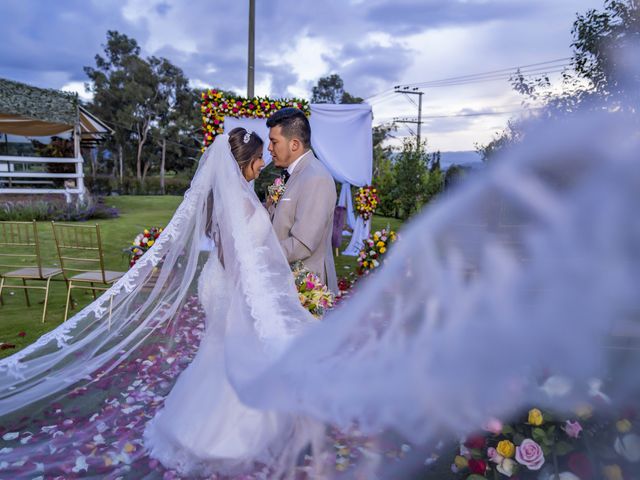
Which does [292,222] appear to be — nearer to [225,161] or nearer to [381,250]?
[225,161]

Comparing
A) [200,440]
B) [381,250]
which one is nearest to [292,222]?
[200,440]

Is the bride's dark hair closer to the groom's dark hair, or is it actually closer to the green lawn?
the groom's dark hair

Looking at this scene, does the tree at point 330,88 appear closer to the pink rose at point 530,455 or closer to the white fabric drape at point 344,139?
the white fabric drape at point 344,139

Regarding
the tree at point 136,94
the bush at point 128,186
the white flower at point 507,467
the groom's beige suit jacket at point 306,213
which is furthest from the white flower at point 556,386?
the tree at point 136,94

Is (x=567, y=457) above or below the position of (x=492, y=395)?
below

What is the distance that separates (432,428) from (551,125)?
2.48ft

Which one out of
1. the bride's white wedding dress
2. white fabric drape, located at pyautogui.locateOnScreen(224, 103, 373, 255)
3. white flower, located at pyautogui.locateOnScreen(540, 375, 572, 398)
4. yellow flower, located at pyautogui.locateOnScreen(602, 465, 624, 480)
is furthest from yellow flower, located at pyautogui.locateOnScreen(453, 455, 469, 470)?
white fabric drape, located at pyautogui.locateOnScreen(224, 103, 373, 255)

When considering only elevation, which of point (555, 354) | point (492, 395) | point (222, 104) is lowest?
point (492, 395)

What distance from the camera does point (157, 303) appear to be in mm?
3332

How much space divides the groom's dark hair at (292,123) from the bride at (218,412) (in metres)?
0.37

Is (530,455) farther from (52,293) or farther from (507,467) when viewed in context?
(52,293)

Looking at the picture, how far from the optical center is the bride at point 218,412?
8.37ft

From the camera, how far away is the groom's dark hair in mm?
2901

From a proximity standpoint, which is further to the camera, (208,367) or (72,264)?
(72,264)
